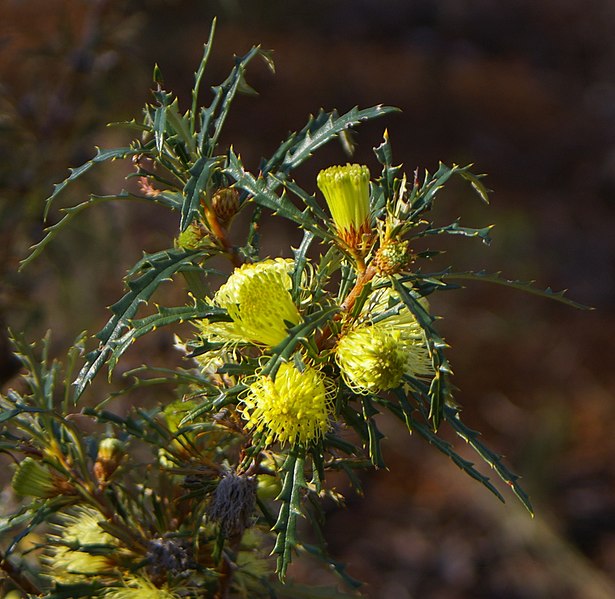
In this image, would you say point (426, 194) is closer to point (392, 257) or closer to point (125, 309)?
point (392, 257)

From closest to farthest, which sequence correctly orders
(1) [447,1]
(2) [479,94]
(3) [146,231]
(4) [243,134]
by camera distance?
(3) [146,231]
(4) [243,134]
(2) [479,94]
(1) [447,1]

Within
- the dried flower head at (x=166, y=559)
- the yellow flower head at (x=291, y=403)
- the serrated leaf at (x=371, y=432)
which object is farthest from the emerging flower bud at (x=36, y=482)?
the serrated leaf at (x=371, y=432)

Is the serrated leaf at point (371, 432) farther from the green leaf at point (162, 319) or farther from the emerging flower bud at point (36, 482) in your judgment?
the emerging flower bud at point (36, 482)

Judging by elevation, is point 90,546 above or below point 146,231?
above

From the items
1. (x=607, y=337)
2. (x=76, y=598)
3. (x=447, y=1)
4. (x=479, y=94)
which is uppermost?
(x=76, y=598)

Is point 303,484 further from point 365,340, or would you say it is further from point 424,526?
point 424,526

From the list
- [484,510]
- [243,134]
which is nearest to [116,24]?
[484,510]

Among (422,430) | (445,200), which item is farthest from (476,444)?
(445,200)
